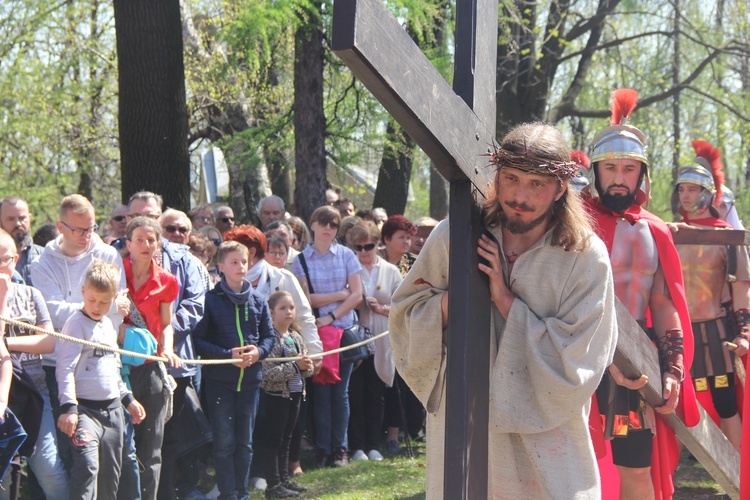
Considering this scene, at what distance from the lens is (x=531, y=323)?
335 cm

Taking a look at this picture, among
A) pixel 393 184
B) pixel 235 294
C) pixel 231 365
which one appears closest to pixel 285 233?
pixel 235 294

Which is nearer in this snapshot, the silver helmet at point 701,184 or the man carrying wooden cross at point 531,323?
the man carrying wooden cross at point 531,323

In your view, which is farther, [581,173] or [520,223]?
[581,173]

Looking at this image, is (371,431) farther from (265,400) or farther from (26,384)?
(26,384)

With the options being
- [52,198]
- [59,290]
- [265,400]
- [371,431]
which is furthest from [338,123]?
[52,198]

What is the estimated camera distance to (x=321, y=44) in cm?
1076

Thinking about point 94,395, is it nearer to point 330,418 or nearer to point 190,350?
point 190,350

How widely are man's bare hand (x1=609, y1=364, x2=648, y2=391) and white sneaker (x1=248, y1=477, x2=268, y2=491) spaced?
3.27 metres

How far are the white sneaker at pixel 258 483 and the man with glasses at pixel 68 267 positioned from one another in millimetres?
1736

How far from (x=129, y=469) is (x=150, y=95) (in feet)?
16.6

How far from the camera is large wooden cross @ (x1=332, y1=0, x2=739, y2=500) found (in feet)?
9.21

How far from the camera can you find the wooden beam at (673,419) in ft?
14.3

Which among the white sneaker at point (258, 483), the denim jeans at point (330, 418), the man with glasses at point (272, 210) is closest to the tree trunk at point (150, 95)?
the man with glasses at point (272, 210)

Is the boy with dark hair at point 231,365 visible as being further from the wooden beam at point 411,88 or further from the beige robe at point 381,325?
the wooden beam at point 411,88
